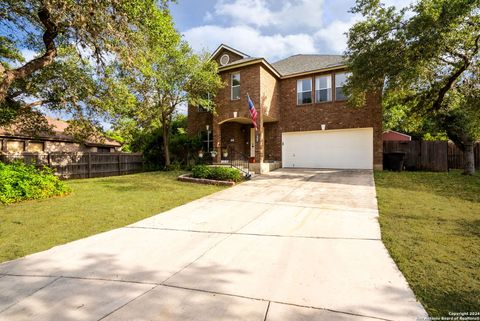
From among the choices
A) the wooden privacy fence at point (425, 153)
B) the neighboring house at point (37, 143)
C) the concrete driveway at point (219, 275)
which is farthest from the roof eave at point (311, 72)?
the neighboring house at point (37, 143)

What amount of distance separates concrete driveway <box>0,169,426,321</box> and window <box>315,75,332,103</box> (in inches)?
448

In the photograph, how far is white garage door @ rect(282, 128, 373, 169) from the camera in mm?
14844

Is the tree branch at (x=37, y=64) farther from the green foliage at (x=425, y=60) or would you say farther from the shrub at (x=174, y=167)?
the green foliage at (x=425, y=60)

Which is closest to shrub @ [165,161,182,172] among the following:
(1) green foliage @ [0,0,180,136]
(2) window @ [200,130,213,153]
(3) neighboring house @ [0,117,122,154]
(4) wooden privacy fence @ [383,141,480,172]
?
(2) window @ [200,130,213,153]

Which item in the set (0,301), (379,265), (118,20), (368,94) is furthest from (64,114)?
(368,94)

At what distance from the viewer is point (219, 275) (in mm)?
3295

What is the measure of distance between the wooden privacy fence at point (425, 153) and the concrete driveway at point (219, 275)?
410 inches

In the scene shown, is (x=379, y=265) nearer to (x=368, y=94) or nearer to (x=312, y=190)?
(x=312, y=190)

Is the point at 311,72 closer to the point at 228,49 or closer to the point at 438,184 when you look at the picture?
the point at 228,49

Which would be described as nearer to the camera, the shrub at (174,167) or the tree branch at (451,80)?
the tree branch at (451,80)

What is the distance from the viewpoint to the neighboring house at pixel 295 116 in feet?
48.6

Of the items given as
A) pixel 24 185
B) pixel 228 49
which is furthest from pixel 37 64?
pixel 228 49

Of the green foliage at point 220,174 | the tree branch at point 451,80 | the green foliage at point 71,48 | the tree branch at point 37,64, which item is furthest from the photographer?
the green foliage at point 220,174

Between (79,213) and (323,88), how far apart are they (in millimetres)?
14322
